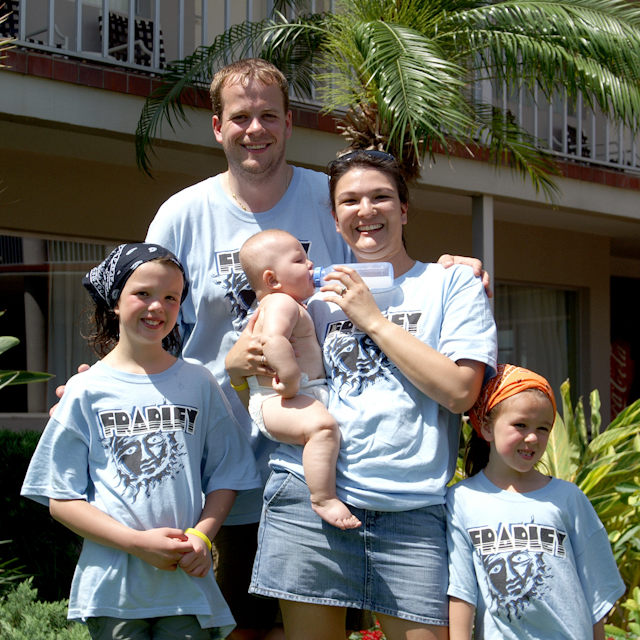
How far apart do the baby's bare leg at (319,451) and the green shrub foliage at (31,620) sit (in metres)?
2.12

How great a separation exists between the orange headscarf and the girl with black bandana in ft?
2.41

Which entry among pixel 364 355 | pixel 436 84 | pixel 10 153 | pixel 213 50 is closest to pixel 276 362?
pixel 364 355

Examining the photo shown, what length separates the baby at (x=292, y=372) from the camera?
206 cm

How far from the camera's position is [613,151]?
33.4 ft

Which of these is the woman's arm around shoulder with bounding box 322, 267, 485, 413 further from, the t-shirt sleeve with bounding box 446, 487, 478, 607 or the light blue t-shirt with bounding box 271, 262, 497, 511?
the t-shirt sleeve with bounding box 446, 487, 478, 607

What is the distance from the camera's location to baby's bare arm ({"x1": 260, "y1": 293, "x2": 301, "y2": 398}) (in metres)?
2.23

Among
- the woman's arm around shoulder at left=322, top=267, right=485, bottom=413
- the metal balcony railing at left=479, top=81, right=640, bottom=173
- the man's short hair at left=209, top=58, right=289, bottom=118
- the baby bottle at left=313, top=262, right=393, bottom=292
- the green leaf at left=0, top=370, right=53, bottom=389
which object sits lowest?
the green leaf at left=0, top=370, right=53, bottom=389

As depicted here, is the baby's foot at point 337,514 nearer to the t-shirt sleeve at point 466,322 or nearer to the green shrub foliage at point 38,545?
the t-shirt sleeve at point 466,322

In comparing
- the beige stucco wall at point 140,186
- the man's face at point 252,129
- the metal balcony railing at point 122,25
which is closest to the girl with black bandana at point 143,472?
the man's face at point 252,129

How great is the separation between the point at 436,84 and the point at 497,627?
13.4 feet

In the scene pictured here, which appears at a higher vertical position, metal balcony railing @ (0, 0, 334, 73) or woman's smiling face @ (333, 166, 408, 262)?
metal balcony railing @ (0, 0, 334, 73)

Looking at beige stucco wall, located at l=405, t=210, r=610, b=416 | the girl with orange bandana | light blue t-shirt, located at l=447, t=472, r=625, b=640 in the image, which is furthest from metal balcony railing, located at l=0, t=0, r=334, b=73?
light blue t-shirt, located at l=447, t=472, r=625, b=640

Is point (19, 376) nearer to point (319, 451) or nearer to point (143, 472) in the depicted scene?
point (143, 472)

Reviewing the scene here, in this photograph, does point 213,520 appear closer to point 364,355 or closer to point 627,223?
point 364,355
